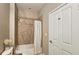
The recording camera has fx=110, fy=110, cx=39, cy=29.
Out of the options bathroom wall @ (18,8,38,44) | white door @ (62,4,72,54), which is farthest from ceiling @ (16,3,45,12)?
white door @ (62,4,72,54)

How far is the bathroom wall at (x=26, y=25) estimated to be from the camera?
1296mm

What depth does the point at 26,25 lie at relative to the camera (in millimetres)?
1315

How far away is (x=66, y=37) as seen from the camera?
4.10 ft

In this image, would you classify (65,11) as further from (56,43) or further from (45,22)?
(56,43)

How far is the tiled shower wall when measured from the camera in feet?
4.25

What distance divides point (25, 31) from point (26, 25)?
7 cm

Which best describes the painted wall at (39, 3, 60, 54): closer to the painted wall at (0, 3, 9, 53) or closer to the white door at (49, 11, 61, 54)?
the white door at (49, 11, 61, 54)

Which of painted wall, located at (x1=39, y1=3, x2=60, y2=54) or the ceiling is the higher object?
the ceiling

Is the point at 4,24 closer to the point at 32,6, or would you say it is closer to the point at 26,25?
the point at 26,25

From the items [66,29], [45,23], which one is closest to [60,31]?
[66,29]

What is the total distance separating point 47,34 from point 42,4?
14.3 inches

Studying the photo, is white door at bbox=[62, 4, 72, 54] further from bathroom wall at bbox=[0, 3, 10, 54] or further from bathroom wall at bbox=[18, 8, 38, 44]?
bathroom wall at bbox=[0, 3, 10, 54]

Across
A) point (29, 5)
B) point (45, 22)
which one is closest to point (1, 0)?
point (29, 5)

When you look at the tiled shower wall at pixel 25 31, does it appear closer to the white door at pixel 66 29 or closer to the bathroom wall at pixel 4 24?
the bathroom wall at pixel 4 24
